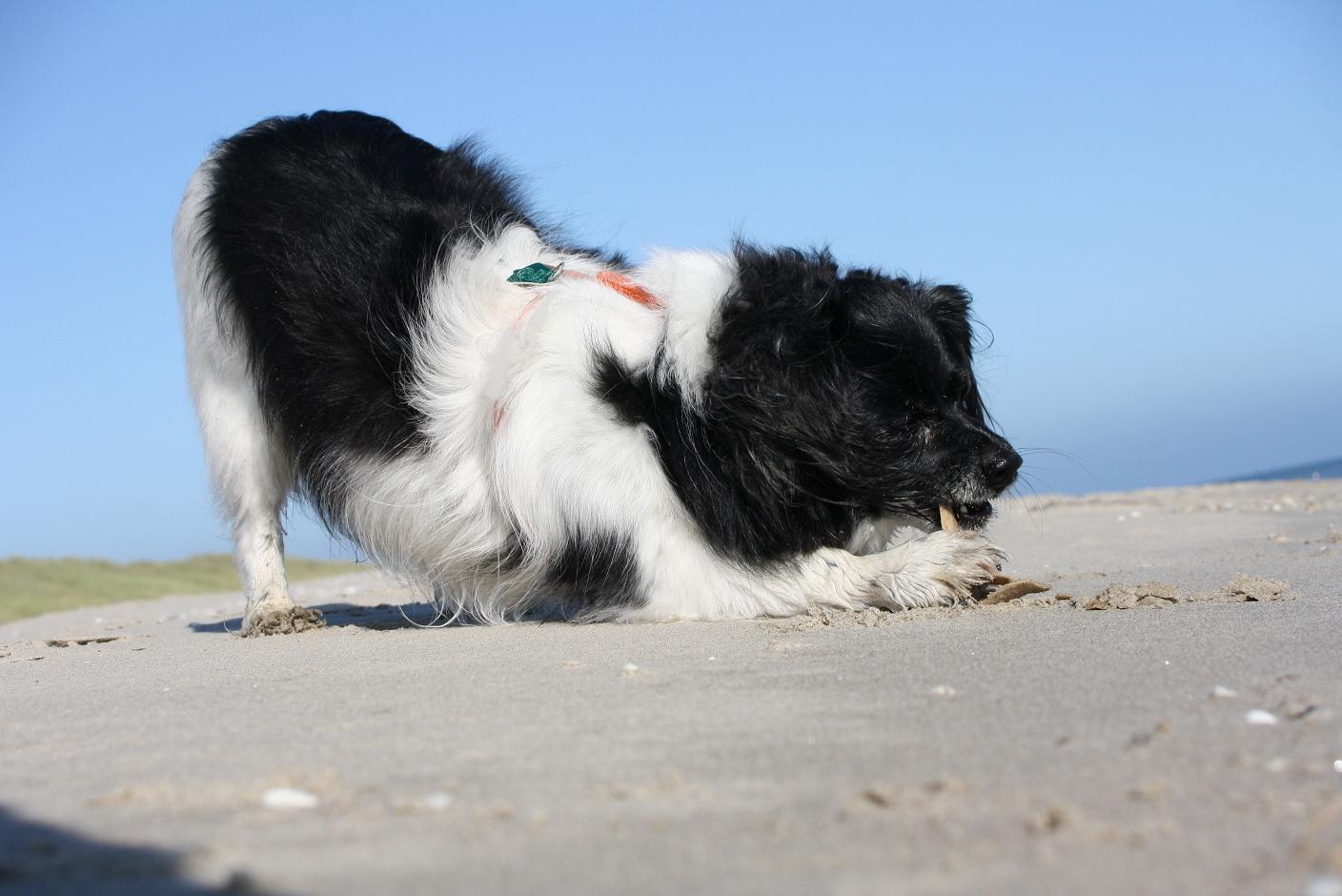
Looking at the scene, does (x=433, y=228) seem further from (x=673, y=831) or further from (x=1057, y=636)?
(x=673, y=831)

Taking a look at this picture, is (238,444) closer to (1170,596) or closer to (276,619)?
(276,619)

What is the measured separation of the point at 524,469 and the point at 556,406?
0.22 meters

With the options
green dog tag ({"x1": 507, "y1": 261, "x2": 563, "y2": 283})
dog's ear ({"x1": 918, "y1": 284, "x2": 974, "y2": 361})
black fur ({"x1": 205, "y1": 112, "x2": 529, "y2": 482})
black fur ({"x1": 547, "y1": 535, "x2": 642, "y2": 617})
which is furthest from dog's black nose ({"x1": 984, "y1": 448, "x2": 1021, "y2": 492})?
black fur ({"x1": 205, "y1": 112, "x2": 529, "y2": 482})

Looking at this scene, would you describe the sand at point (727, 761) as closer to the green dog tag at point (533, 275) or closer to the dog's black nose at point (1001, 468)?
the dog's black nose at point (1001, 468)

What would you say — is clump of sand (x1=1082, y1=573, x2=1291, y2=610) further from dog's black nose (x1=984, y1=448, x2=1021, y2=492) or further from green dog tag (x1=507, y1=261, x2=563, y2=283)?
green dog tag (x1=507, y1=261, x2=563, y2=283)

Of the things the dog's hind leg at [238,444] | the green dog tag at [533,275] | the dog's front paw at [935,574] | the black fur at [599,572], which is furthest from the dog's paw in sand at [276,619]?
the dog's front paw at [935,574]

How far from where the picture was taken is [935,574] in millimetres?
3604

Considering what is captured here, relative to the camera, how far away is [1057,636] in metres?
2.75

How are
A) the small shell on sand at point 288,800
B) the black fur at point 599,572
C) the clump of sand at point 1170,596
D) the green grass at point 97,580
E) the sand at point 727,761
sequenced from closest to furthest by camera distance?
the sand at point 727,761
the small shell on sand at point 288,800
the clump of sand at point 1170,596
the black fur at point 599,572
the green grass at point 97,580

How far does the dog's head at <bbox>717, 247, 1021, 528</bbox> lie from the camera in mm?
3672

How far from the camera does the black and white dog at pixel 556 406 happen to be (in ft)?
12.0

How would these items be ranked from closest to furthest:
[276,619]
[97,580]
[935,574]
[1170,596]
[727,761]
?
1. [727,761]
2. [1170,596]
3. [935,574]
4. [276,619]
5. [97,580]

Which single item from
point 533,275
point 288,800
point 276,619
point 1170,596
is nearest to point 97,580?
point 276,619

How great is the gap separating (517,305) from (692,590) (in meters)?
1.15
